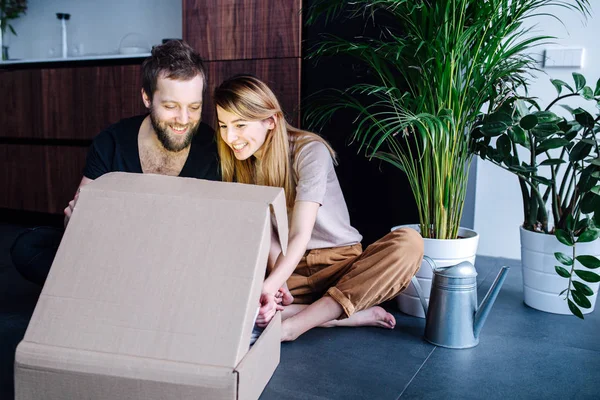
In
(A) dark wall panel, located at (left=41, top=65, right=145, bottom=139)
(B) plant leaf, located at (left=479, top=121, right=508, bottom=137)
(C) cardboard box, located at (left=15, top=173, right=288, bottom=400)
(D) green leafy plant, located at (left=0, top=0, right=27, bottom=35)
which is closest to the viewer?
(C) cardboard box, located at (left=15, top=173, right=288, bottom=400)

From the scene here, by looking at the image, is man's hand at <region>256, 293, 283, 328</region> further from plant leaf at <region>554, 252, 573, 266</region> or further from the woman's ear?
plant leaf at <region>554, 252, 573, 266</region>

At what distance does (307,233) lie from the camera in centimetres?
150

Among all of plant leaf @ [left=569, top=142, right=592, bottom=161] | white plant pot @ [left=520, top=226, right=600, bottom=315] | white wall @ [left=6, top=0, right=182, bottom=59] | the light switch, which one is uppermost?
white wall @ [left=6, top=0, right=182, bottom=59]

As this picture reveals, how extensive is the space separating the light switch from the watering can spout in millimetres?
1290

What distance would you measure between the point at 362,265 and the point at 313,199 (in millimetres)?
236

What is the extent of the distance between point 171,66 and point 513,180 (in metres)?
1.60

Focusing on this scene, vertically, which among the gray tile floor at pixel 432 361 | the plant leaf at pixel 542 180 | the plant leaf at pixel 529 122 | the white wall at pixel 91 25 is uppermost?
the white wall at pixel 91 25

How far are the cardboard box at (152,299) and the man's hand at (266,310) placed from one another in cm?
20

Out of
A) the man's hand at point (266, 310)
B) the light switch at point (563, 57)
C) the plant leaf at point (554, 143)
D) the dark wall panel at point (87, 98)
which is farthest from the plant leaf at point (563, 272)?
the dark wall panel at point (87, 98)

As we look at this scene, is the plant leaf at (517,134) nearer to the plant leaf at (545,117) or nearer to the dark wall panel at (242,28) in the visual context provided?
the plant leaf at (545,117)

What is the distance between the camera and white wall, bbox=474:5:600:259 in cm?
229

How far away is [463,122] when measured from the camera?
5.55 ft

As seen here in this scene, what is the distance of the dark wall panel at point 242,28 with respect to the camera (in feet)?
7.41

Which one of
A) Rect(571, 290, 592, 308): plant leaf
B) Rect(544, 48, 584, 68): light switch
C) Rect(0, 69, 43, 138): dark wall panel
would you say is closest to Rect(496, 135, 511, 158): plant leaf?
Rect(571, 290, 592, 308): plant leaf
